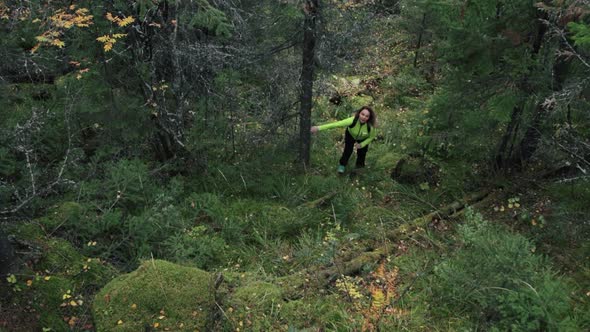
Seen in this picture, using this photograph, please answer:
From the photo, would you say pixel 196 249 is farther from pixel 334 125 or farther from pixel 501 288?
pixel 501 288

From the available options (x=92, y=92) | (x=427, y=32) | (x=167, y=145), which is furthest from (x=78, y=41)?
(x=427, y=32)

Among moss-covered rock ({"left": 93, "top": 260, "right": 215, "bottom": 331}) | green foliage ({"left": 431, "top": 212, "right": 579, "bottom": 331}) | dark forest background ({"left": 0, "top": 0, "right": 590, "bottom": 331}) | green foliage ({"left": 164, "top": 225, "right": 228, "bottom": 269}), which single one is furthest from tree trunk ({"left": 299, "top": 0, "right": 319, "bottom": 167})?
moss-covered rock ({"left": 93, "top": 260, "right": 215, "bottom": 331})

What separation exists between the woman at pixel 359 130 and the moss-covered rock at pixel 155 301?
512 centimetres

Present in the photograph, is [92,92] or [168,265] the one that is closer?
[168,265]

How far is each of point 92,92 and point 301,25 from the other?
4377 mm

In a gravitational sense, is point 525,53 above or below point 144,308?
above

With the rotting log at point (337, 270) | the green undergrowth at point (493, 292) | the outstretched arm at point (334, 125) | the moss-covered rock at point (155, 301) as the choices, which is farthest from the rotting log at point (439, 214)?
the moss-covered rock at point (155, 301)

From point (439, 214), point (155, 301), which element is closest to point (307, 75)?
point (439, 214)

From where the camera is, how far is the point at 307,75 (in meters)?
8.48

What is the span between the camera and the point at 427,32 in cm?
1586

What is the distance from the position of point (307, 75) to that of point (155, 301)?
18.0ft

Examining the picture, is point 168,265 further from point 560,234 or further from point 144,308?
point 560,234

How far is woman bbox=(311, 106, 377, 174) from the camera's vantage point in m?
9.06

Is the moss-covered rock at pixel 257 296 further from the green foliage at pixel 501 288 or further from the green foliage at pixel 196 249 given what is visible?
the green foliage at pixel 501 288
